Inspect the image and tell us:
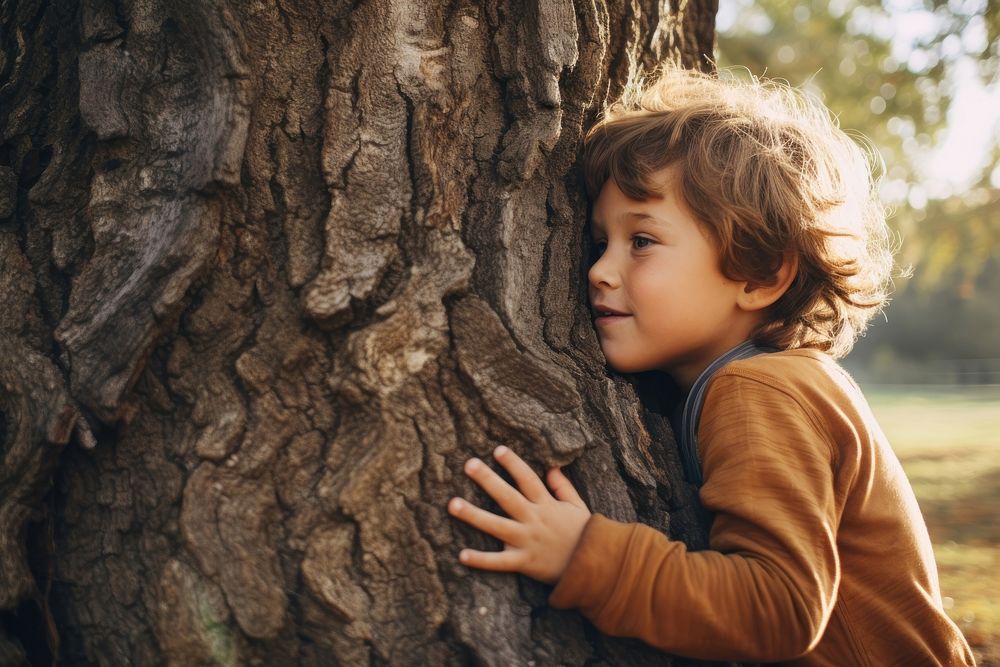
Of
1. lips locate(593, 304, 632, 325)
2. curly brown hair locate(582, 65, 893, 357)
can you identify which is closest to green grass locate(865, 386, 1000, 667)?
curly brown hair locate(582, 65, 893, 357)

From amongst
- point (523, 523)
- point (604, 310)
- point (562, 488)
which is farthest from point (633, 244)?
point (523, 523)

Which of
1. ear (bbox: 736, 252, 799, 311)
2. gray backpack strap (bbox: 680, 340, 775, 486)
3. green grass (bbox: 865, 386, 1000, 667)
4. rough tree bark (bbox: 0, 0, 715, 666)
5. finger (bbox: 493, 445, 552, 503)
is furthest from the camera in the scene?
green grass (bbox: 865, 386, 1000, 667)

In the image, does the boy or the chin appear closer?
the boy

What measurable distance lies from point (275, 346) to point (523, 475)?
584 mm

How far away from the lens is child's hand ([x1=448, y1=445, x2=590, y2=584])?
159cm

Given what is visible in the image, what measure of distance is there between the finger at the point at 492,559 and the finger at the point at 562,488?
162 mm

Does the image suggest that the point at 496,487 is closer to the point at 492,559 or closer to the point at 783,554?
the point at 492,559

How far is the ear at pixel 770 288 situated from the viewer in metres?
2.14

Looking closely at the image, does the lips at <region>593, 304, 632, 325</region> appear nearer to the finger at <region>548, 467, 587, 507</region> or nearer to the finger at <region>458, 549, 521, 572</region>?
the finger at <region>548, 467, 587, 507</region>

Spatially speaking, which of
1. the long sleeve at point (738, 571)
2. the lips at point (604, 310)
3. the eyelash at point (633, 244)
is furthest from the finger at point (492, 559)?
the eyelash at point (633, 244)

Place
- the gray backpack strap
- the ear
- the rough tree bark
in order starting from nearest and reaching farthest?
1. the rough tree bark
2. the gray backpack strap
3. the ear

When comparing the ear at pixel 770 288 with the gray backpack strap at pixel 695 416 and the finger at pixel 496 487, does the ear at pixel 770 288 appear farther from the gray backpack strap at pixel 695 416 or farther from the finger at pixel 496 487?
the finger at pixel 496 487

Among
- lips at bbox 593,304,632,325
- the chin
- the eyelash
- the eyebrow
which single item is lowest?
the chin

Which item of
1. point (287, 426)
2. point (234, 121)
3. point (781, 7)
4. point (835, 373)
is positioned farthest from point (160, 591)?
point (781, 7)
